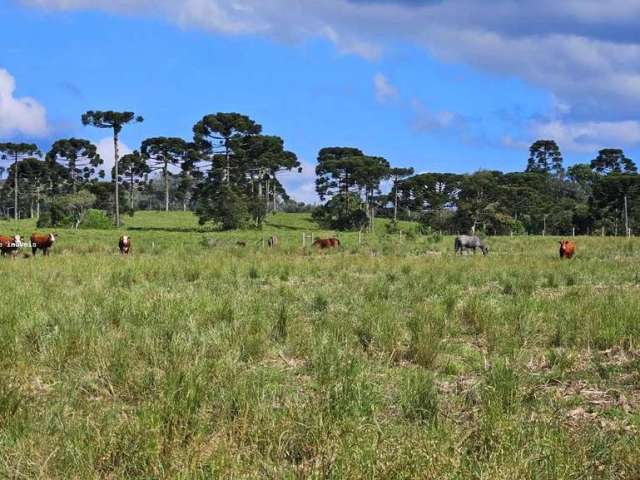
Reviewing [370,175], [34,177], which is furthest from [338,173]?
[34,177]

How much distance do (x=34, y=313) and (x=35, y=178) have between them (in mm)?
89714

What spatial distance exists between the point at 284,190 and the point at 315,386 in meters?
92.0

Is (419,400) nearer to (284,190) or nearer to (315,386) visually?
(315,386)

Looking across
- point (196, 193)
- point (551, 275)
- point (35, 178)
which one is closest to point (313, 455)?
point (551, 275)

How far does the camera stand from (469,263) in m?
17.2

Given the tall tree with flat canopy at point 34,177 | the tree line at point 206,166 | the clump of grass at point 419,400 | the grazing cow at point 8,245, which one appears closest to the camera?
the clump of grass at point 419,400

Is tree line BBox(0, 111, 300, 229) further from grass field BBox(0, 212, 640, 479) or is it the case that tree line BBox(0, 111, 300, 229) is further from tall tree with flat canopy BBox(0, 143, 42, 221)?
grass field BBox(0, 212, 640, 479)

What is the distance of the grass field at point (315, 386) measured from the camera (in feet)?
11.6

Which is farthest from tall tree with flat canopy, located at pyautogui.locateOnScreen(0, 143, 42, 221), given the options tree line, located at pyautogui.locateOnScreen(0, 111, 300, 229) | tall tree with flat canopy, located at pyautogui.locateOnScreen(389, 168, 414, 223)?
tall tree with flat canopy, located at pyautogui.locateOnScreen(389, 168, 414, 223)

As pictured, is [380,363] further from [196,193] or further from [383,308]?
[196,193]

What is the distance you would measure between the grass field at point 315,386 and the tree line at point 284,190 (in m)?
47.4

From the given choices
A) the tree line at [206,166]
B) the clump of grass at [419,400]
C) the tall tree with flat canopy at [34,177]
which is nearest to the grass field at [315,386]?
the clump of grass at [419,400]

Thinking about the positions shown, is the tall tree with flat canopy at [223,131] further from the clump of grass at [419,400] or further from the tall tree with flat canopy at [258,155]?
the clump of grass at [419,400]

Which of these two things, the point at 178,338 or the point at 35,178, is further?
the point at 35,178
